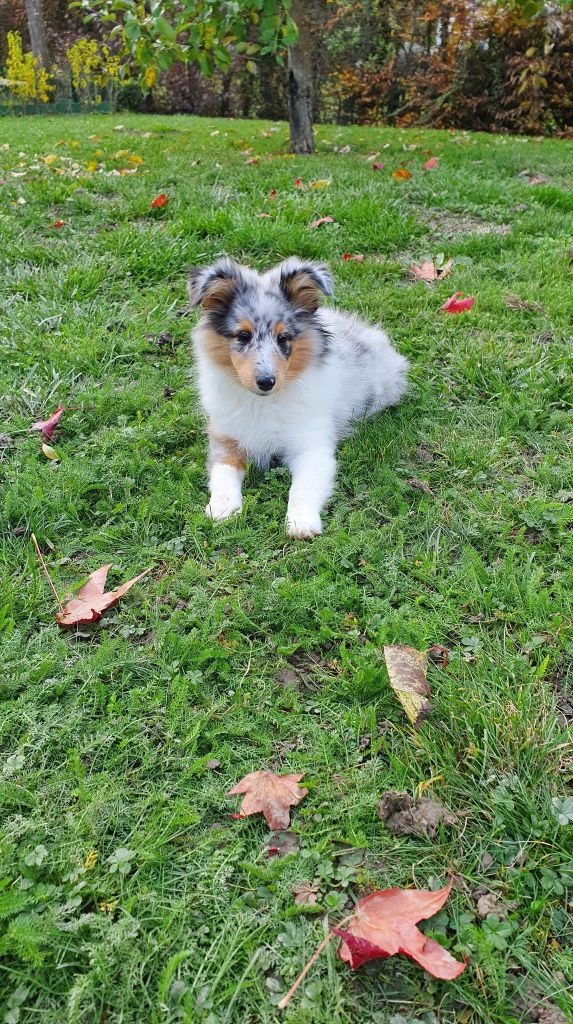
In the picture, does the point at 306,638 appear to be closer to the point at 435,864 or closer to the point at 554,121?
the point at 435,864

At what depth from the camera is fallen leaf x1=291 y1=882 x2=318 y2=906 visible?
1.77 meters

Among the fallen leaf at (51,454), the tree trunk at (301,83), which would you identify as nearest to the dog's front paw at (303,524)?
the fallen leaf at (51,454)

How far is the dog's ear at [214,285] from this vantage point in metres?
3.41

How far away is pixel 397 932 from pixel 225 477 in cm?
208

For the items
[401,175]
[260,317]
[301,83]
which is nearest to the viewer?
[260,317]

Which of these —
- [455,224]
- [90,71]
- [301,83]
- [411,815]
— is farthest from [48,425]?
[90,71]

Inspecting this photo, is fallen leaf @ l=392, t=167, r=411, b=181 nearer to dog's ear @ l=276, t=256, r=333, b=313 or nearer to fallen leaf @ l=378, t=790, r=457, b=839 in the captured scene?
dog's ear @ l=276, t=256, r=333, b=313

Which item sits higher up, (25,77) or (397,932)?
(25,77)

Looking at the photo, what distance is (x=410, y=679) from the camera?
7.41 ft

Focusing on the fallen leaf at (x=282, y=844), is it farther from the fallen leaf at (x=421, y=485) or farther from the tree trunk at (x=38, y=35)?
the tree trunk at (x=38, y=35)

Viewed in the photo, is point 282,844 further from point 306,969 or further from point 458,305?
point 458,305

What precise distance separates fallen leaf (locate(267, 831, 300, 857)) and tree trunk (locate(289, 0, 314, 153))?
347 inches

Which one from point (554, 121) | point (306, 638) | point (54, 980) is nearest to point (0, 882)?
point (54, 980)

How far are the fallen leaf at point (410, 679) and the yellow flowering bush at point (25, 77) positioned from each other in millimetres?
21220
